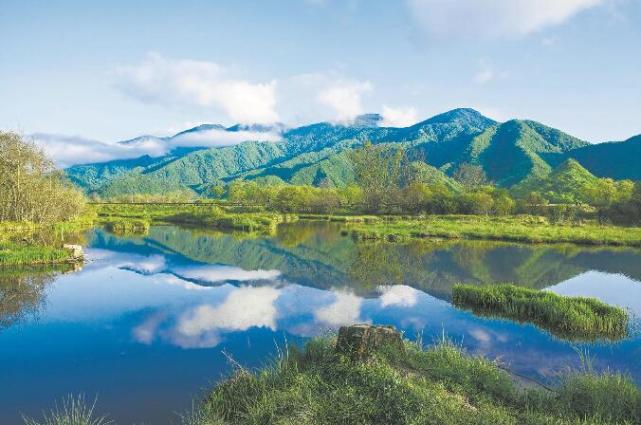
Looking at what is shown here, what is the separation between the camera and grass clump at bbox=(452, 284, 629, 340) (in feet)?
68.1

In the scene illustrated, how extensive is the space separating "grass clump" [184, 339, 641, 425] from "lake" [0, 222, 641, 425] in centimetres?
167

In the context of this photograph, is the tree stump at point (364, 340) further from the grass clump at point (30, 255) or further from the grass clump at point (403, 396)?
the grass clump at point (30, 255)

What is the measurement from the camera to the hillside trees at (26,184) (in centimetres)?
6197

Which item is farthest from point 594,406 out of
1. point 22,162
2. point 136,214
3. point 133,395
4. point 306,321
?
point 136,214

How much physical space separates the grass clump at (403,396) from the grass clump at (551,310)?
9.13 meters

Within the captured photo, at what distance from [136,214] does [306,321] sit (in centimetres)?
9383

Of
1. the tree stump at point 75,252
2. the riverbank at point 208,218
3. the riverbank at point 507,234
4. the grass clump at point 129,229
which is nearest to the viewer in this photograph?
the tree stump at point 75,252

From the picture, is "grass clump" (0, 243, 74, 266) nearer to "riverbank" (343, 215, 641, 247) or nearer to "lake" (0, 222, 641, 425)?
"lake" (0, 222, 641, 425)

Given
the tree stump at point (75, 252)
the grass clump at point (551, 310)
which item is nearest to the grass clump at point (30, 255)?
the tree stump at point (75, 252)

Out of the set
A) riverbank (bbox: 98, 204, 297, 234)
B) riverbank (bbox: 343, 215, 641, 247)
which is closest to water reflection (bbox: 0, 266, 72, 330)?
riverbank (bbox: 343, 215, 641, 247)

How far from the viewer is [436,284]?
32.9 meters

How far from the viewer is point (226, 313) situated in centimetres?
2458

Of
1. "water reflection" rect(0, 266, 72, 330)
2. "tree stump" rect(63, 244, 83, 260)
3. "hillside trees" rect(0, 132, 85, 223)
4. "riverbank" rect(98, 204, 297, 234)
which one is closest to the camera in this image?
"water reflection" rect(0, 266, 72, 330)

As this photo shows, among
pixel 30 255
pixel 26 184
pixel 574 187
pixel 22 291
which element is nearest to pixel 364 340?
pixel 22 291
